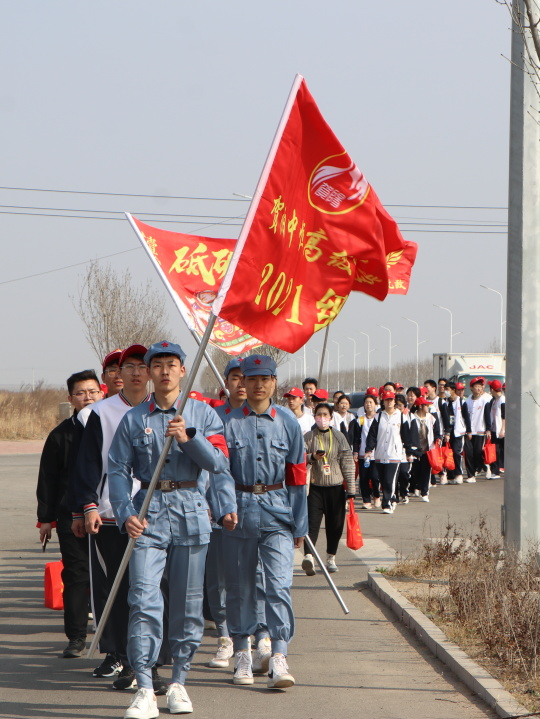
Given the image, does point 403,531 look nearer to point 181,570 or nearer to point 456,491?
point 456,491

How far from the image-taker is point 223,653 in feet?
25.4

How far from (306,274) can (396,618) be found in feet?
10.6

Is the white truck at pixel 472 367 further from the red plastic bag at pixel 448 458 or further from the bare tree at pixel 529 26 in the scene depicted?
the bare tree at pixel 529 26

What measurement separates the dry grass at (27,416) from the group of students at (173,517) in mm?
40003

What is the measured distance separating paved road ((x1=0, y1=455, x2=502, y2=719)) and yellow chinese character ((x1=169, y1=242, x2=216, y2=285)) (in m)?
3.26

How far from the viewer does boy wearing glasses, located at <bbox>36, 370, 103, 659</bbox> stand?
8133 millimetres

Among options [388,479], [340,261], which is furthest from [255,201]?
[388,479]

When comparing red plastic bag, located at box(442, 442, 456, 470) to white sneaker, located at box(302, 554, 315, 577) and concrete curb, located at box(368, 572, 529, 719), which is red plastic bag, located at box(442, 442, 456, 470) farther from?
concrete curb, located at box(368, 572, 529, 719)

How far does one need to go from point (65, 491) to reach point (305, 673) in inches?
89.8

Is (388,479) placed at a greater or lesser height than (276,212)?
lesser

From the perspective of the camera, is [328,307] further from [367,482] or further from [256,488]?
[367,482]

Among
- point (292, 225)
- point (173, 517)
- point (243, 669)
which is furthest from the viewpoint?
point (292, 225)

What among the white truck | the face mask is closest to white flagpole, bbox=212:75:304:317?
the face mask

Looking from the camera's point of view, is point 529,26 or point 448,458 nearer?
point 529,26
